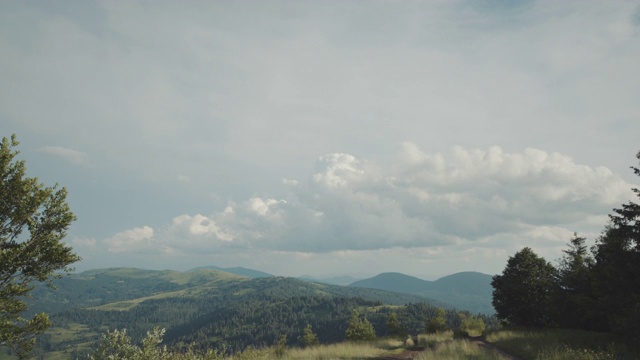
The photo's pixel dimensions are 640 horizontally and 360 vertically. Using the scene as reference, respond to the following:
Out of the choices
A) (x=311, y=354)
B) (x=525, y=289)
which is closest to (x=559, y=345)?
(x=311, y=354)

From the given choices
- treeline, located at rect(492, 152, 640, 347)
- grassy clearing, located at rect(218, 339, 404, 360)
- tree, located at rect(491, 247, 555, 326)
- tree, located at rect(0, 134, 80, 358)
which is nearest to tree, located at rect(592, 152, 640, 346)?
treeline, located at rect(492, 152, 640, 347)

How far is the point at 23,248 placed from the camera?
22.7 m

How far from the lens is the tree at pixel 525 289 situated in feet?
155

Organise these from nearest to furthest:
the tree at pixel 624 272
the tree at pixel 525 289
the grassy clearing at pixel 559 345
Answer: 1. the grassy clearing at pixel 559 345
2. the tree at pixel 624 272
3. the tree at pixel 525 289

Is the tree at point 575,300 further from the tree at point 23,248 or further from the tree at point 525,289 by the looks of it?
the tree at point 23,248

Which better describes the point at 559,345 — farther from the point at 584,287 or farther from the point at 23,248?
the point at 23,248

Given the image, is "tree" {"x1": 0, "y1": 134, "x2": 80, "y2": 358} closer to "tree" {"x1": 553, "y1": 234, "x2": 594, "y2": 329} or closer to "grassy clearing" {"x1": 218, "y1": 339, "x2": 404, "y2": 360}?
"grassy clearing" {"x1": 218, "y1": 339, "x2": 404, "y2": 360}

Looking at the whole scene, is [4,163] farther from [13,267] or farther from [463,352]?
[463,352]

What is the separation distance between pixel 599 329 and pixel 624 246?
1173 centimetres

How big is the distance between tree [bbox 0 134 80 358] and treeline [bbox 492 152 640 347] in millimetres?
35244

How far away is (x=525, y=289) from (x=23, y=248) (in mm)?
52716

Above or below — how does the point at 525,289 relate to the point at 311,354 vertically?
above

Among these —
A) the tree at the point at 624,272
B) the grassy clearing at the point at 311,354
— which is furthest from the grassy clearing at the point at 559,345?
the grassy clearing at the point at 311,354

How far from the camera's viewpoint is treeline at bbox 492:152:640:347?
76.7 ft
